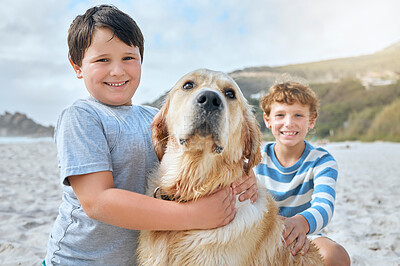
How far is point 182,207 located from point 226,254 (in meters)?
0.34

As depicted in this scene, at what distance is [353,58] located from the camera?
34531 mm

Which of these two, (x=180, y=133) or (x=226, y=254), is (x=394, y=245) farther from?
(x=180, y=133)

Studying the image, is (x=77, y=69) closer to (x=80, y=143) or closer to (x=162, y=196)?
(x=80, y=143)

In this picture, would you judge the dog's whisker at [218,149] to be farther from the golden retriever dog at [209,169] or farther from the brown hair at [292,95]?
the brown hair at [292,95]

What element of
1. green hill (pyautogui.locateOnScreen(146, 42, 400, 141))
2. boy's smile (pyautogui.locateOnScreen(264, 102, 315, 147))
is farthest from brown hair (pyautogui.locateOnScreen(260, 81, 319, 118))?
green hill (pyautogui.locateOnScreen(146, 42, 400, 141))

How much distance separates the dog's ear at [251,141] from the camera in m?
1.91

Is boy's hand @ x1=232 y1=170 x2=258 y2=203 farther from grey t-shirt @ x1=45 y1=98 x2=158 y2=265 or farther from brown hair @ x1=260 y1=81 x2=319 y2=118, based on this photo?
brown hair @ x1=260 y1=81 x2=319 y2=118

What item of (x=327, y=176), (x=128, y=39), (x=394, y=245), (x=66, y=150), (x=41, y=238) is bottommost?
(x=394, y=245)

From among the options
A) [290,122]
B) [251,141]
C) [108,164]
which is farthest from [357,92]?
[108,164]

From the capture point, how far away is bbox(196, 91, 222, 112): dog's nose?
63.3 inches

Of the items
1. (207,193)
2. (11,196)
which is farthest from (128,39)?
(11,196)

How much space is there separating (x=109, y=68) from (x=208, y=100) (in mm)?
647

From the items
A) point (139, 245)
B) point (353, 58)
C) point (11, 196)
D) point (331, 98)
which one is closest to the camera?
point (139, 245)

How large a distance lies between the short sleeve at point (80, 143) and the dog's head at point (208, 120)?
346 mm
